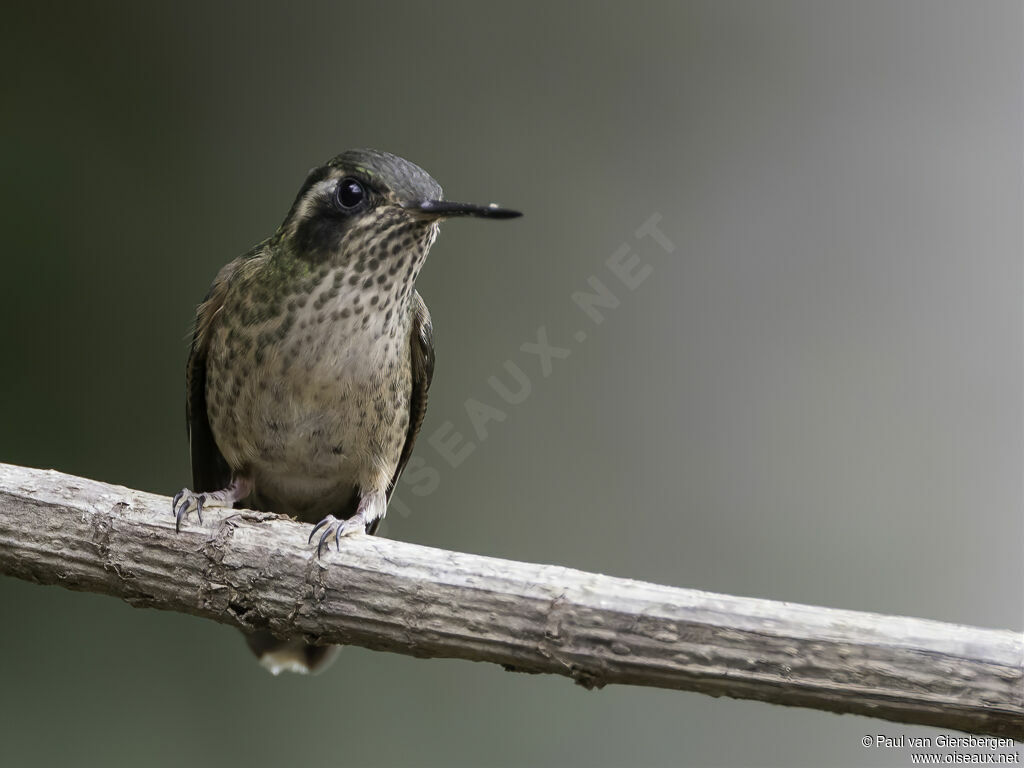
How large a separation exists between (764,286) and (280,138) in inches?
87.8

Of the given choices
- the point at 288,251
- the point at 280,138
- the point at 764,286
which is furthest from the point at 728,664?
the point at 280,138

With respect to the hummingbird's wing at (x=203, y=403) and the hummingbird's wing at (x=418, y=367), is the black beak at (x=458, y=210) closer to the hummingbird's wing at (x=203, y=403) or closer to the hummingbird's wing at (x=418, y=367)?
the hummingbird's wing at (x=418, y=367)

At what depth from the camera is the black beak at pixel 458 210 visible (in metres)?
2.41

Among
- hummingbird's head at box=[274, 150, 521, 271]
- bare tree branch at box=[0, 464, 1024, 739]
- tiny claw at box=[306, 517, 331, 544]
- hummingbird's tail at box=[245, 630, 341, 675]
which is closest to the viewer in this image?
bare tree branch at box=[0, 464, 1024, 739]

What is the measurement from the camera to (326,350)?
2.69 metres

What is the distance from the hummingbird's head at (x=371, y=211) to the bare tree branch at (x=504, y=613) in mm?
739

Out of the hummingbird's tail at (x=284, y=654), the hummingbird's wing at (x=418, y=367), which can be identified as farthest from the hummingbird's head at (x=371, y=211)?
the hummingbird's tail at (x=284, y=654)

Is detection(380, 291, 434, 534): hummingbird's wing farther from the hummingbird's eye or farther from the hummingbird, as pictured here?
the hummingbird's eye

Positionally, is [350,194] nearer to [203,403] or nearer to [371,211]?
[371,211]

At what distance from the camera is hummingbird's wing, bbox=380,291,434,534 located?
302cm

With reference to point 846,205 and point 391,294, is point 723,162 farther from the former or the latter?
point 391,294

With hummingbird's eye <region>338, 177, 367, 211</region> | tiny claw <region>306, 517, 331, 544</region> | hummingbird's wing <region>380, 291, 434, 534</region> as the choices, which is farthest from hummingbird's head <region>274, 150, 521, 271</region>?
tiny claw <region>306, 517, 331, 544</region>

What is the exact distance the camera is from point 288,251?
9.02 ft

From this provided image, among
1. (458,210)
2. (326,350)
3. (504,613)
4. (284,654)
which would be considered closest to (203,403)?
(326,350)
